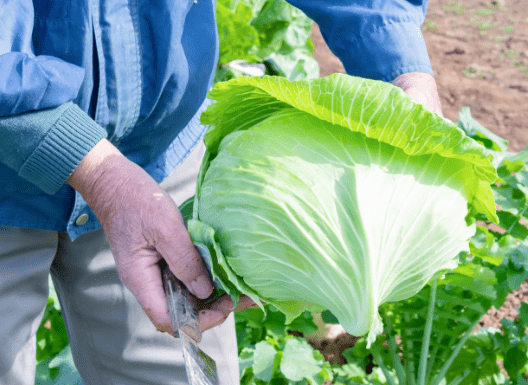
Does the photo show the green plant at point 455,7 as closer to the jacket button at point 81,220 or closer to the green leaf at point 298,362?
the green leaf at point 298,362

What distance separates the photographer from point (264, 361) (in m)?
2.08

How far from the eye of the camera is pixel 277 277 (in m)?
1.28

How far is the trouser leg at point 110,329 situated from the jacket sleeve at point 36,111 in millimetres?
472

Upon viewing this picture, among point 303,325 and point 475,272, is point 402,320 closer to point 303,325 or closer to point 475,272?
point 303,325

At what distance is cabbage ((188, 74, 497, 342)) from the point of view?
3.88ft

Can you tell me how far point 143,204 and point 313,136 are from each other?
52cm

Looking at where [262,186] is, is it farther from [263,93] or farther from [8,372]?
[8,372]

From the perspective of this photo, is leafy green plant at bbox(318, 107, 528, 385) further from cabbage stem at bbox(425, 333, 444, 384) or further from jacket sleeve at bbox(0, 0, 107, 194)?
jacket sleeve at bbox(0, 0, 107, 194)

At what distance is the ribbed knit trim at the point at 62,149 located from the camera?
4.40 feet

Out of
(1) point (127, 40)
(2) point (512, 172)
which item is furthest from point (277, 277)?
(2) point (512, 172)

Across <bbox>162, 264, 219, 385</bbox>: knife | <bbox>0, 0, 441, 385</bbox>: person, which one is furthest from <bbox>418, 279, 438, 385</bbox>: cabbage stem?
<bbox>162, 264, 219, 385</bbox>: knife

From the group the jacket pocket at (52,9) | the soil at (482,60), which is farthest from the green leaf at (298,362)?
the soil at (482,60)

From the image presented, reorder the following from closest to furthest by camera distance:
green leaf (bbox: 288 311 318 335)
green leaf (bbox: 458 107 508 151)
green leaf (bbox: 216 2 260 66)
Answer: green leaf (bbox: 458 107 508 151) → green leaf (bbox: 288 311 318 335) → green leaf (bbox: 216 2 260 66)

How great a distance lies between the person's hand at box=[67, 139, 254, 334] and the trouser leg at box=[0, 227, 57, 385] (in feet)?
1.19
